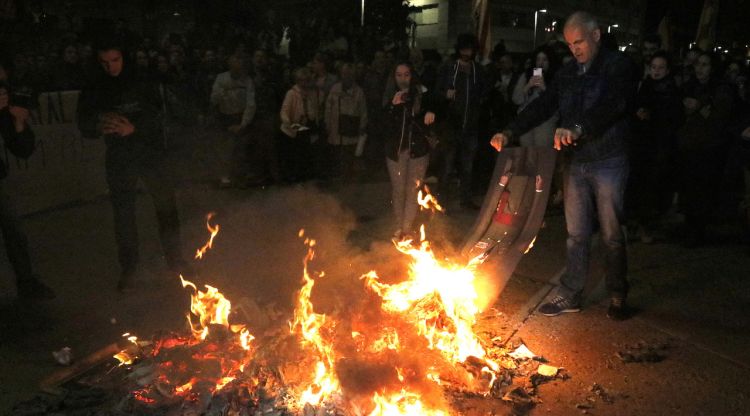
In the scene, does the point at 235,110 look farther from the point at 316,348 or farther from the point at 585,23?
the point at 316,348

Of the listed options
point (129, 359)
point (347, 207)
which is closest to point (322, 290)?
point (129, 359)

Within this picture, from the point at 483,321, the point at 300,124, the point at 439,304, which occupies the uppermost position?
the point at 300,124

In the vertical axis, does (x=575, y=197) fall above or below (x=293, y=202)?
above

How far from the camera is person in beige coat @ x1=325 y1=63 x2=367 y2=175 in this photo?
984cm

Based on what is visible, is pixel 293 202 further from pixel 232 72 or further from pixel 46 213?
pixel 46 213

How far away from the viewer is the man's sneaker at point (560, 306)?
5059 mm

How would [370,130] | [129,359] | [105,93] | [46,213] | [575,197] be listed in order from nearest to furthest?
[129,359], [575,197], [105,93], [46,213], [370,130]

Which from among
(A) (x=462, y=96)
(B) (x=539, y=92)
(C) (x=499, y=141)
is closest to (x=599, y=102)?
(C) (x=499, y=141)

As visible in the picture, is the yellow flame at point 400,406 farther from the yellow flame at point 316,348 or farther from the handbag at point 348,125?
the handbag at point 348,125

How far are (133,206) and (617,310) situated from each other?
13.8 feet

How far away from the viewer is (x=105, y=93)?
5402 millimetres

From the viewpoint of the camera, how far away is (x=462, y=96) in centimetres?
801


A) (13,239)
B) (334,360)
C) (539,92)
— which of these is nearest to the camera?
(334,360)

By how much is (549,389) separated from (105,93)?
4.26m
